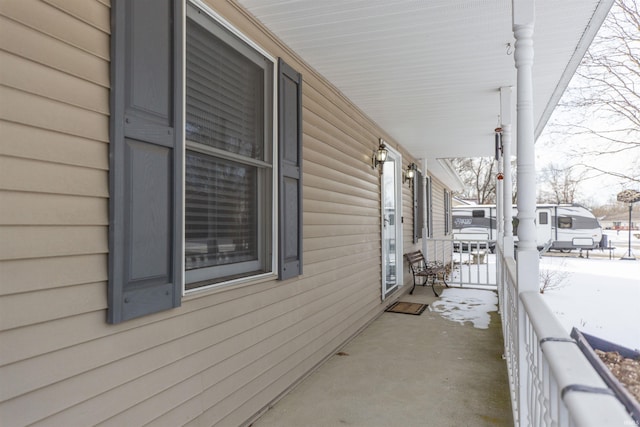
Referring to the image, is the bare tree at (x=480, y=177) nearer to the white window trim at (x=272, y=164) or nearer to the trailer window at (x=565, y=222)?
the trailer window at (x=565, y=222)

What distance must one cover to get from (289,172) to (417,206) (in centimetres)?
554

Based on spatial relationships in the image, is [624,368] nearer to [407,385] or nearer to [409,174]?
[407,385]

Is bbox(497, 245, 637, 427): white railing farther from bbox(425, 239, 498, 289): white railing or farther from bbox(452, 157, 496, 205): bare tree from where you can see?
bbox(452, 157, 496, 205): bare tree

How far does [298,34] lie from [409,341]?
10.1 ft

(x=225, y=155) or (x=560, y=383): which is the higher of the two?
(x=225, y=155)

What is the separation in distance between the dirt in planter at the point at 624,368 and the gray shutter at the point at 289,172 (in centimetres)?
376

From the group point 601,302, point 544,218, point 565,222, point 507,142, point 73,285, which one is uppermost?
point 507,142

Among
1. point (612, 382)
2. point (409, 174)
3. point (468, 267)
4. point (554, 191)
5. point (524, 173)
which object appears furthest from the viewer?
point (554, 191)

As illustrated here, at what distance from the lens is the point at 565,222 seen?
56.7ft

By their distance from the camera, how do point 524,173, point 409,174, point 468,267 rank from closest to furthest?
point 524,173
point 409,174
point 468,267

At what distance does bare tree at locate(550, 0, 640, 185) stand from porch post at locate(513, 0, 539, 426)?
6668 mm

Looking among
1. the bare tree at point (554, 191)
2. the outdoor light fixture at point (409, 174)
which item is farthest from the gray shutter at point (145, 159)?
the bare tree at point (554, 191)

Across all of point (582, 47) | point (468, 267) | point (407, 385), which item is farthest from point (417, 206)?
point (407, 385)

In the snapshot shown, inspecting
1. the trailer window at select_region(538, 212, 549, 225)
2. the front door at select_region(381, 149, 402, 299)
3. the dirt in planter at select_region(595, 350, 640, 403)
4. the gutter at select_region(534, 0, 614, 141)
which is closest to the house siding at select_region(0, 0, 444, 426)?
the gutter at select_region(534, 0, 614, 141)
